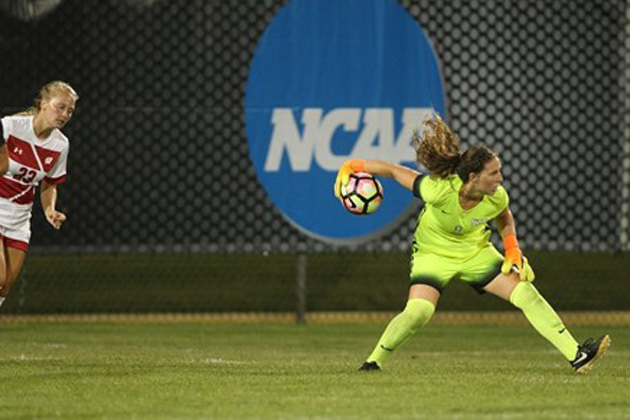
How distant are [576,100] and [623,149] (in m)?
0.66

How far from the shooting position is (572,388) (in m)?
8.23

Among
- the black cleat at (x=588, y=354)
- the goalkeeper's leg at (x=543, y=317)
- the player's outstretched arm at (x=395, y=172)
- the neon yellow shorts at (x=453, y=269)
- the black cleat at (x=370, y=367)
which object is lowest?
the black cleat at (x=370, y=367)

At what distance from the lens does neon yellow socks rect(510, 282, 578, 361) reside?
9211 mm

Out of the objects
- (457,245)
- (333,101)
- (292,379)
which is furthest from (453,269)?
(333,101)

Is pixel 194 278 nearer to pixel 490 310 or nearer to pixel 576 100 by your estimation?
pixel 490 310

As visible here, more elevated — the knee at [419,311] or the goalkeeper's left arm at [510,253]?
the goalkeeper's left arm at [510,253]

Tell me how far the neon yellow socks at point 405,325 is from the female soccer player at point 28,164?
2.14 m

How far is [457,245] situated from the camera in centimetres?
941

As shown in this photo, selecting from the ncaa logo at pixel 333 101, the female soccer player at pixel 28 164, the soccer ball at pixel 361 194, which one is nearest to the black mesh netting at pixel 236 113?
the ncaa logo at pixel 333 101

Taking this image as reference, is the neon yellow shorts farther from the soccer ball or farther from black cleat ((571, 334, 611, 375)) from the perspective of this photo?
black cleat ((571, 334, 611, 375))

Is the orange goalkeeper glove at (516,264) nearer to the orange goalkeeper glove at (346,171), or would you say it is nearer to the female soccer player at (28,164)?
the orange goalkeeper glove at (346,171)

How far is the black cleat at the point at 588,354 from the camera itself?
29.7 feet

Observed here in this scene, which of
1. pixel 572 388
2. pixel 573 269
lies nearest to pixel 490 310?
pixel 573 269

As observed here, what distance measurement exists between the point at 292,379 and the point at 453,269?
133 centimetres
